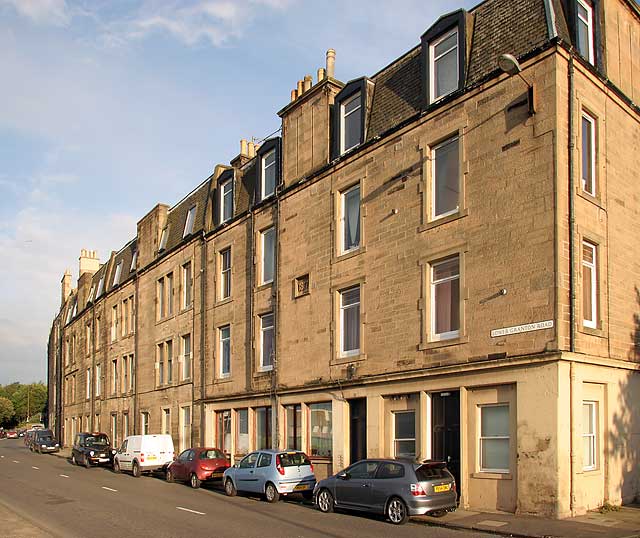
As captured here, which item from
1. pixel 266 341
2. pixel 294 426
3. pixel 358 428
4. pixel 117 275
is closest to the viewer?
pixel 358 428

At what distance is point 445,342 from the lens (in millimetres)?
19797

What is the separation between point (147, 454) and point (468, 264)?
18534mm

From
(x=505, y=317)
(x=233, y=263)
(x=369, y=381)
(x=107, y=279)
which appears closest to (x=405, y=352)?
(x=369, y=381)

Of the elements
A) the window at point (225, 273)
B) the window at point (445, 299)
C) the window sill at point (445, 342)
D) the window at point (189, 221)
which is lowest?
the window sill at point (445, 342)

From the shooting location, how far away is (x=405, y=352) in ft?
69.5

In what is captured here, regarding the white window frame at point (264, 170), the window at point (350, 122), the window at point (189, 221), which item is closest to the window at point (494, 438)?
the window at point (350, 122)

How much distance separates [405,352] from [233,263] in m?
12.5

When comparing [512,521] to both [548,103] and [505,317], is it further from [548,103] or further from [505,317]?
[548,103]

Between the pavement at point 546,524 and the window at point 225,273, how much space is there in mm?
17014

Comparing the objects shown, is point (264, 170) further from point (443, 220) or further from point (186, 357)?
point (443, 220)

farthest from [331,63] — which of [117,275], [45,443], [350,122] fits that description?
[45,443]

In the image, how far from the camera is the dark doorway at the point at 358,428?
75.1 feet

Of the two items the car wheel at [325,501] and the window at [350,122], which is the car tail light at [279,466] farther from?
the window at [350,122]

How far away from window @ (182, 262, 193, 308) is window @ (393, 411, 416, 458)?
1684cm
